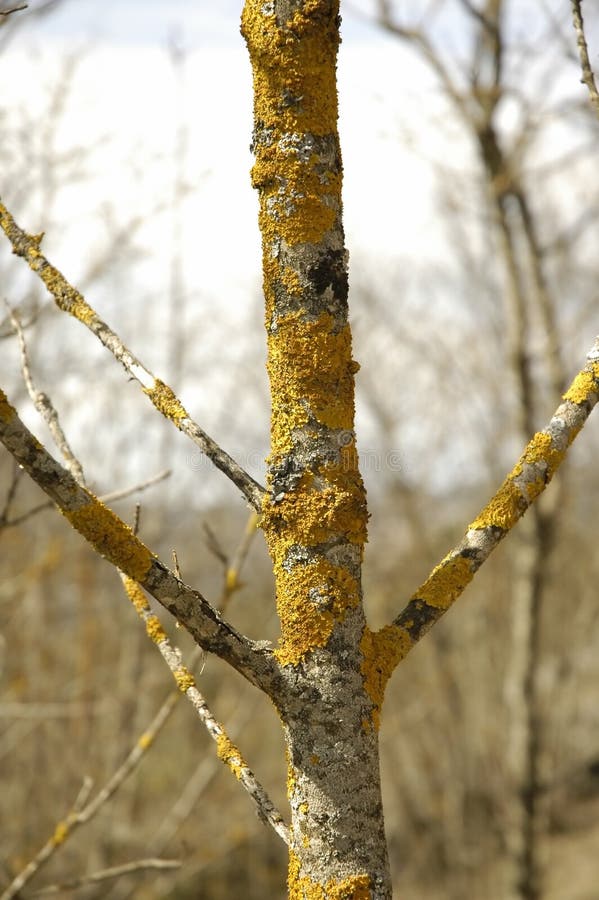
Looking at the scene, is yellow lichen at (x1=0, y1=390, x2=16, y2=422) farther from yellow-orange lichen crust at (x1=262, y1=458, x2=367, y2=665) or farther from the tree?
yellow-orange lichen crust at (x1=262, y1=458, x2=367, y2=665)

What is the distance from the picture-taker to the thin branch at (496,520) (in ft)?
3.55

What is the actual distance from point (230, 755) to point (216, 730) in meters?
0.04

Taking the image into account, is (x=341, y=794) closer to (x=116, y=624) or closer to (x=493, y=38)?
(x=493, y=38)

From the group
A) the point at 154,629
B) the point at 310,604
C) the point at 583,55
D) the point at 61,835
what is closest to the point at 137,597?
the point at 154,629

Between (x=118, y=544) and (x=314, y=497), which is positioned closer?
(x=118, y=544)

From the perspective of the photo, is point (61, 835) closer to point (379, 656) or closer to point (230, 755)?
point (230, 755)

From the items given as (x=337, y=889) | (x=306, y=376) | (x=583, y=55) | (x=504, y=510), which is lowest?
(x=337, y=889)

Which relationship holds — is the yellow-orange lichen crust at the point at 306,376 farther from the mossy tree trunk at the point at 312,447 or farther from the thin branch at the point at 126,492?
the thin branch at the point at 126,492

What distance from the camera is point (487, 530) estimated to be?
43.4 inches

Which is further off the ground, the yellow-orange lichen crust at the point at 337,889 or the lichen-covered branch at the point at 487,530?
the lichen-covered branch at the point at 487,530

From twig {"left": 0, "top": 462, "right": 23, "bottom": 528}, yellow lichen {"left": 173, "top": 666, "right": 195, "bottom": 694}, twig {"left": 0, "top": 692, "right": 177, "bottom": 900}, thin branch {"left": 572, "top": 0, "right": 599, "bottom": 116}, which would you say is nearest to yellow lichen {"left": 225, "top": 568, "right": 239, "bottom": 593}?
twig {"left": 0, "top": 692, "right": 177, "bottom": 900}

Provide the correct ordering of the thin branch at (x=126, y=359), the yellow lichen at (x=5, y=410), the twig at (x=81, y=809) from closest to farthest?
the yellow lichen at (x=5, y=410) → the thin branch at (x=126, y=359) → the twig at (x=81, y=809)

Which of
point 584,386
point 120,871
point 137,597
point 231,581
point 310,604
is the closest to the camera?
point 310,604

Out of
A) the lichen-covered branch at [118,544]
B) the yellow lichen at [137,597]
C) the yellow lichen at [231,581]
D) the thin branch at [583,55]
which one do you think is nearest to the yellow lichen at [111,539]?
the lichen-covered branch at [118,544]
